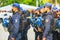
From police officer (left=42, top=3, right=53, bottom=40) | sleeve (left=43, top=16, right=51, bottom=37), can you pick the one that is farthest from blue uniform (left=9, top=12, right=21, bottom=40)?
sleeve (left=43, top=16, right=51, bottom=37)

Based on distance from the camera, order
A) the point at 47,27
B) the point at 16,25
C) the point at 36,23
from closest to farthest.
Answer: the point at 47,27 → the point at 16,25 → the point at 36,23

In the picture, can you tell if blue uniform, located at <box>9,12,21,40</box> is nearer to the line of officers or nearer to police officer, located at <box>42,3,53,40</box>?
the line of officers

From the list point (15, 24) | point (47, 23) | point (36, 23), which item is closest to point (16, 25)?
point (15, 24)

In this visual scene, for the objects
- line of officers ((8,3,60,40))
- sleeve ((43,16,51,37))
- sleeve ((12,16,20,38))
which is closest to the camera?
sleeve ((43,16,51,37))

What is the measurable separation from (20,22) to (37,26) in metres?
0.50

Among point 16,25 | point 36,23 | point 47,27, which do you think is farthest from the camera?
point 36,23

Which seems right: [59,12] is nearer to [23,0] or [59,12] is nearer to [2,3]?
[23,0]

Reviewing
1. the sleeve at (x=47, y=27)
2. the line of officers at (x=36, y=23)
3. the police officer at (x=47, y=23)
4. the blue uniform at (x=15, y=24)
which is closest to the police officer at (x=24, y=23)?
the line of officers at (x=36, y=23)

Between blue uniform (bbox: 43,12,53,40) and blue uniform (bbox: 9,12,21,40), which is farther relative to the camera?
blue uniform (bbox: 9,12,21,40)

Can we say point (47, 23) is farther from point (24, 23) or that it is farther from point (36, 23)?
point (24, 23)

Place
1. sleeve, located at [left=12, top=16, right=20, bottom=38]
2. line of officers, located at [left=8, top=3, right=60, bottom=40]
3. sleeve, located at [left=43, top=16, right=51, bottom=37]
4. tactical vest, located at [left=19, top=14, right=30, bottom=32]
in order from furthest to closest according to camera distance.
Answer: tactical vest, located at [left=19, top=14, right=30, bottom=32], sleeve, located at [left=12, top=16, right=20, bottom=38], line of officers, located at [left=8, top=3, right=60, bottom=40], sleeve, located at [left=43, top=16, right=51, bottom=37]

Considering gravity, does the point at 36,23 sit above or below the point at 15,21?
below

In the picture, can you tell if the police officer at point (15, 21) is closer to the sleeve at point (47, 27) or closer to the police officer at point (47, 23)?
the police officer at point (47, 23)

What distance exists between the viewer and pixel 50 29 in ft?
32.1
